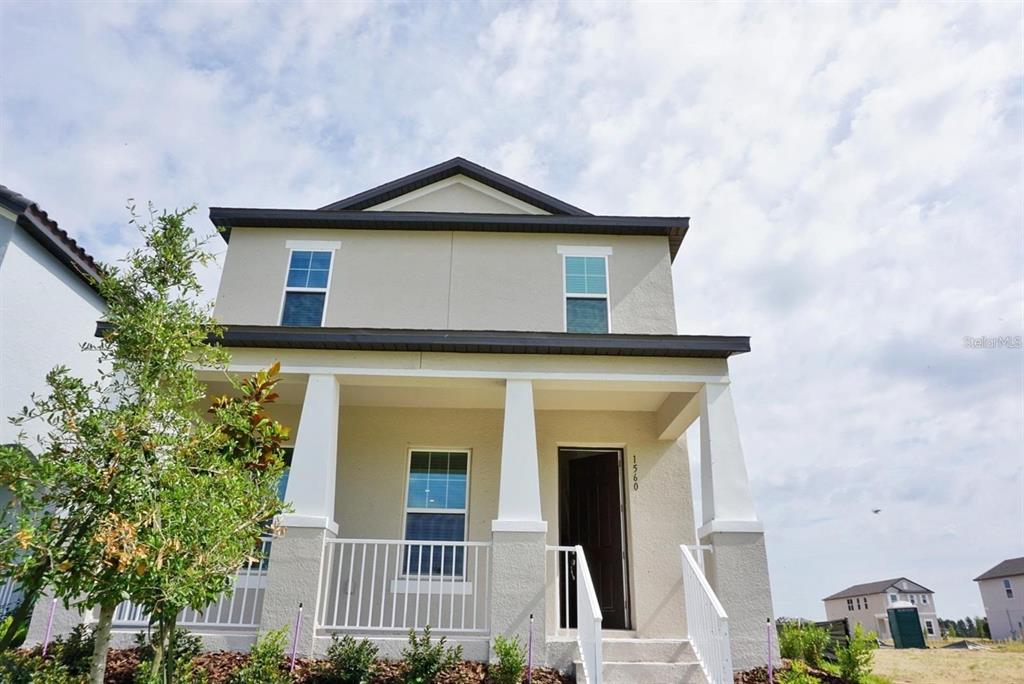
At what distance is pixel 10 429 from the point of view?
9141mm

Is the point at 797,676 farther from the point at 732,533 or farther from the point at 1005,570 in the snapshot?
the point at 1005,570

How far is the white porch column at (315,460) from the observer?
7.52 m

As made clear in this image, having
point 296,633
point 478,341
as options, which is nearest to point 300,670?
point 296,633

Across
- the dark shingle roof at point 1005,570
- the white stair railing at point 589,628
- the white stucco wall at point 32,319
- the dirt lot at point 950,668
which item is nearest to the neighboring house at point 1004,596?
the dark shingle roof at point 1005,570

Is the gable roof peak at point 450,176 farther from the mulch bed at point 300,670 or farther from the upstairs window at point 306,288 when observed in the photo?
the mulch bed at point 300,670

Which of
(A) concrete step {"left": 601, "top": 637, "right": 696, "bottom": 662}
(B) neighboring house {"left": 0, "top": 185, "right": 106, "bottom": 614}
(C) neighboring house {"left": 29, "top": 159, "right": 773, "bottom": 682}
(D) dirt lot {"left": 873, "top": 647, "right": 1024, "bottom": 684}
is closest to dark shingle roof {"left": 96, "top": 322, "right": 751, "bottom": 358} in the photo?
(C) neighboring house {"left": 29, "top": 159, "right": 773, "bottom": 682}

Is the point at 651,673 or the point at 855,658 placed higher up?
the point at 855,658

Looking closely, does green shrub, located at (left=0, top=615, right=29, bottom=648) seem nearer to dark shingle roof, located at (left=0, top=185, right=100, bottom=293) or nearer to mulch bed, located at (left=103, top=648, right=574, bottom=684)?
mulch bed, located at (left=103, top=648, right=574, bottom=684)

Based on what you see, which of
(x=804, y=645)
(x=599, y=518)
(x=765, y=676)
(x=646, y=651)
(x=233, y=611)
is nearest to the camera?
(x=765, y=676)

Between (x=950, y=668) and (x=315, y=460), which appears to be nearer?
(x=315, y=460)

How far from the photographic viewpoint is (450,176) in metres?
11.5

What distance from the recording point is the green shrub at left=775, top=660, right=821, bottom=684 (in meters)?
6.23

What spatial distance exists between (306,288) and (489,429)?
3.77 m

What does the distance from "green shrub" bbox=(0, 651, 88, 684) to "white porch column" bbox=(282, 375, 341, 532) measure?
234cm
